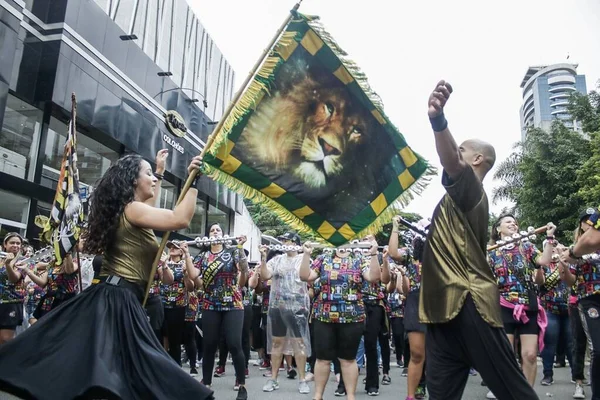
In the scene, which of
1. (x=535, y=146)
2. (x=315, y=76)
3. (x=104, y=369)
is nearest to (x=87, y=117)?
(x=315, y=76)

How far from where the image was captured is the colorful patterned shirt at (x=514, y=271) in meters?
6.05

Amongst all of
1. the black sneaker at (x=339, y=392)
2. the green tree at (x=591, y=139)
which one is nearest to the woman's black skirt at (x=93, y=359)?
the black sneaker at (x=339, y=392)

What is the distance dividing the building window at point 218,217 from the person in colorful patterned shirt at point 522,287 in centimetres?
2352

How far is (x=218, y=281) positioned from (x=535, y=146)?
22784mm

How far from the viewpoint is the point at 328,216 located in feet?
15.3

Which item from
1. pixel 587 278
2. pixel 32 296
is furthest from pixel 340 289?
pixel 32 296

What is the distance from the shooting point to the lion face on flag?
4.36 m

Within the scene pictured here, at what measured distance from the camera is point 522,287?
6086 millimetres

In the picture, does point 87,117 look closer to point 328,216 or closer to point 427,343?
point 328,216

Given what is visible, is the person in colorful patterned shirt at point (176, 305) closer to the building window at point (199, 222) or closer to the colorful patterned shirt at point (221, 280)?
the colorful patterned shirt at point (221, 280)

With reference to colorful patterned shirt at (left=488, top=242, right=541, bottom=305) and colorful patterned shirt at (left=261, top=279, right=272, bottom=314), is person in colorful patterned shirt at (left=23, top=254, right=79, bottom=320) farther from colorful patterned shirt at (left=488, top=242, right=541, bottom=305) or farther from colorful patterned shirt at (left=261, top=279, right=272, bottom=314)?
colorful patterned shirt at (left=488, top=242, right=541, bottom=305)

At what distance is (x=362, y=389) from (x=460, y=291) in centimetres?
541

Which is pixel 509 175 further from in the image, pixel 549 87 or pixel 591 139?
pixel 549 87

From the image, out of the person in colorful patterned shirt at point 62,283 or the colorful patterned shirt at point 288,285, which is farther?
the colorful patterned shirt at point 288,285
